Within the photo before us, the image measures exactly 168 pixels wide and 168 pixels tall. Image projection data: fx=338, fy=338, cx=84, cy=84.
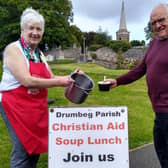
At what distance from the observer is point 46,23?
3950 centimetres

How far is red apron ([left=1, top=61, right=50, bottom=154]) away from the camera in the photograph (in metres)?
2.86

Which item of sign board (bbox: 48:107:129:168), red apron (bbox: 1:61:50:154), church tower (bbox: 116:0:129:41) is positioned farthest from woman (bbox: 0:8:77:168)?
church tower (bbox: 116:0:129:41)

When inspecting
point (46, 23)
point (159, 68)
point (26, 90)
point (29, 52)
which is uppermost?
point (46, 23)

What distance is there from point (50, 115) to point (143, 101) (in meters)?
7.99

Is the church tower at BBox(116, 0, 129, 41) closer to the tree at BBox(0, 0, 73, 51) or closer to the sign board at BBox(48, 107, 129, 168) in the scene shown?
the tree at BBox(0, 0, 73, 51)

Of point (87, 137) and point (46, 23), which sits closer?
point (87, 137)

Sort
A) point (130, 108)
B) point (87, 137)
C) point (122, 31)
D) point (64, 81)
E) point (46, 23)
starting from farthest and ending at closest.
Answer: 1. point (122, 31)
2. point (46, 23)
3. point (130, 108)
4. point (87, 137)
5. point (64, 81)

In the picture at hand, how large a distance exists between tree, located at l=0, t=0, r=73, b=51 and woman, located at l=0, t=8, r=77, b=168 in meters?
36.6

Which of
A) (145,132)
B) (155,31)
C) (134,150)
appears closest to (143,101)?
(145,132)

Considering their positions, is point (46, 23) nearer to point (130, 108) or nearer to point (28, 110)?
point (130, 108)

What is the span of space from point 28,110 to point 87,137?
57cm

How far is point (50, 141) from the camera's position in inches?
117

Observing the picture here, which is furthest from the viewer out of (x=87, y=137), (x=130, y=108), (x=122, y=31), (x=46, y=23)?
(x=122, y=31)

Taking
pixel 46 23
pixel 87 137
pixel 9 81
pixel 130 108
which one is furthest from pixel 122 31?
pixel 9 81
